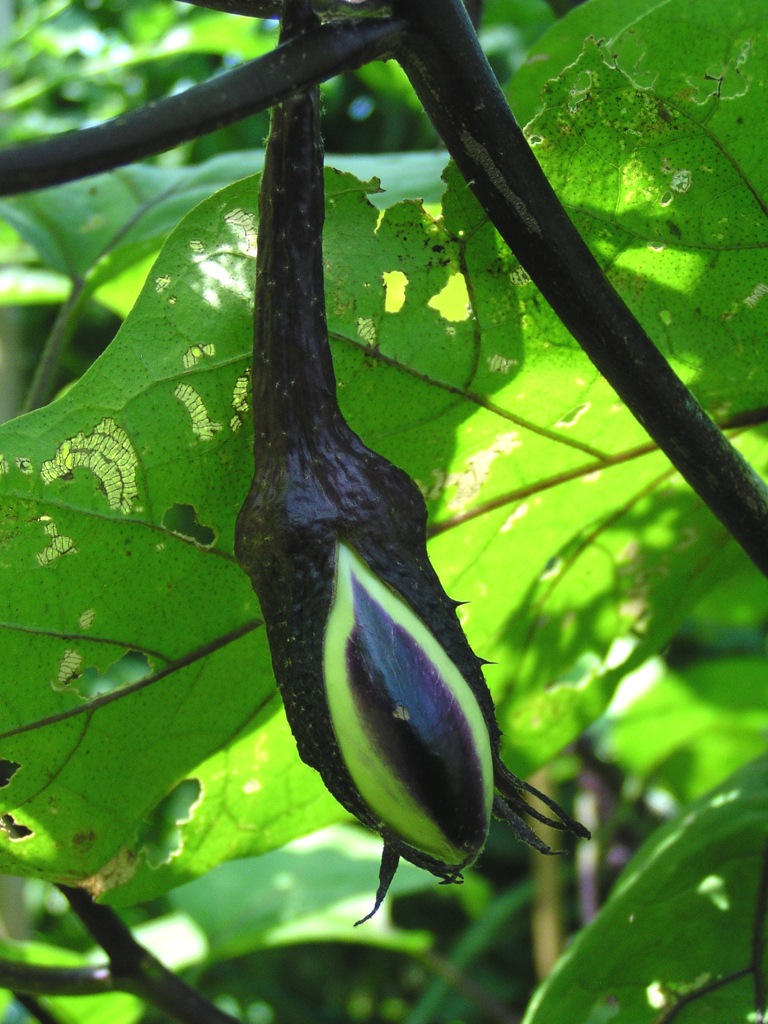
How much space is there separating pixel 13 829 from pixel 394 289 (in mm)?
321

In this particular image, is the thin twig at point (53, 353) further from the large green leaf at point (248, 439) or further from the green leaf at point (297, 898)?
the green leaf at point (297, 898)

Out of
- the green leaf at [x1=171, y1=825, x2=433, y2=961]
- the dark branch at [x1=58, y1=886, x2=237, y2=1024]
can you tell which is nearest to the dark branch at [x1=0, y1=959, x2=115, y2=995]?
the dark branch at [x1=58, y1=886, x2=237, y2=1024]

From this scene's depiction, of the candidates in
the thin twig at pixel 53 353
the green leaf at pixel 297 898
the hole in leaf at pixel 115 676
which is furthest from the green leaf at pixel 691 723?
the thin twig at pixel 53 353

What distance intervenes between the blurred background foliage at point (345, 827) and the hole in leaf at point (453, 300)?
22 centimetres

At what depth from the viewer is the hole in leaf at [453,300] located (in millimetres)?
512

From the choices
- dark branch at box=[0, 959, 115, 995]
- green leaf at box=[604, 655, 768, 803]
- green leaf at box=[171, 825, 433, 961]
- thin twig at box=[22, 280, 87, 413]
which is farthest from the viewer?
green leaf at box=[604, 655, 768, 803]

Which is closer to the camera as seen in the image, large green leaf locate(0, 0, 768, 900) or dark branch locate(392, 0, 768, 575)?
dark branch locate(392, 0, 768, 575)

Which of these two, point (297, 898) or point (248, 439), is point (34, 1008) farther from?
point (297, 898)

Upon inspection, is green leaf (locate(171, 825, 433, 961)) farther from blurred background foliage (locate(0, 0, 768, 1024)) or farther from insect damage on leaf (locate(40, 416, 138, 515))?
insect damage on leaf (locate(40, 416, 138, 515))

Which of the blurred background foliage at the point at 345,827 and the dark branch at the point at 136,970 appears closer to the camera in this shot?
the dark branch at the point at 136,970

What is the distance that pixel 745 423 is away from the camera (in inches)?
23.8

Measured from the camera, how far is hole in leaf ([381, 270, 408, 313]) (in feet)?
Result: 1.67

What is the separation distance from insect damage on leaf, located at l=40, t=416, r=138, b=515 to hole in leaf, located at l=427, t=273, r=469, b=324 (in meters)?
0.16

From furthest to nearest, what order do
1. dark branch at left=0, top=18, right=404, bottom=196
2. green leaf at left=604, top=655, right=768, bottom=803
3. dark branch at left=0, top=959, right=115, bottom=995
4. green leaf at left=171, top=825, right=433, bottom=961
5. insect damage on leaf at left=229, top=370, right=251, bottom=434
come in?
green leaf at left=604, top=655, right=768, bottom=803 → green leaf at left=171, top=825, right=433, bottom=961 → dark branch at left=0, top=959, right=115, bottom=995 → insect damage on leaf at left=229, top=370, right=251, bottom=434 → dark branch at left=0, top=18, right=404, bottom=196
